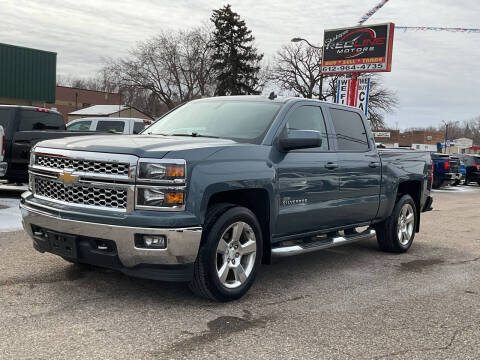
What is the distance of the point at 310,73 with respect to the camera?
5444 cm

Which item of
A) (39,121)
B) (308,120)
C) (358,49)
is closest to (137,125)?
(39,121)

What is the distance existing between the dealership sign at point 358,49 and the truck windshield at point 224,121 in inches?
949

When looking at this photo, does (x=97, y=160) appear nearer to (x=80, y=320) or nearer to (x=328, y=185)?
(x=80, y=320)

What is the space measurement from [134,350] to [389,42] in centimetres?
2738

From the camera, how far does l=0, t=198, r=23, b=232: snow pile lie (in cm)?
790

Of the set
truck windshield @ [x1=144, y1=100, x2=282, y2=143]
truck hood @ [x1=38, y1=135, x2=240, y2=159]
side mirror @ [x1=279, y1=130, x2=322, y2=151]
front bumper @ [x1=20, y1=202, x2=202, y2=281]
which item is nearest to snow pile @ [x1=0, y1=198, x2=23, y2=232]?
truck windshield @ [x1=144, y1=100, x2=282, y2=143]

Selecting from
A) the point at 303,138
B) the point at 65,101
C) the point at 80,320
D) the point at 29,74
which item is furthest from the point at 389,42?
the point at 65,101

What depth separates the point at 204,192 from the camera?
4.41 metres

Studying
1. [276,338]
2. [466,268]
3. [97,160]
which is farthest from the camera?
[466,268]

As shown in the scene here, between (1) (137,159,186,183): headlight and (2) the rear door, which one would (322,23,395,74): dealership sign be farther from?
(1) (137,159,186,183): headlight

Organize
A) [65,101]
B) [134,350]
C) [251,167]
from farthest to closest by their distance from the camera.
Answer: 1. [65,101]
2. [251,167]
3. [134,350]

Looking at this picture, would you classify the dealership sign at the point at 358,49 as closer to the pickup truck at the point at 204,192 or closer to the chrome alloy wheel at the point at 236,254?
the pickup truck at the point at 204,192

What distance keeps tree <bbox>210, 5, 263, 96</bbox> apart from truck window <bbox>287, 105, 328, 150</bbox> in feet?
153

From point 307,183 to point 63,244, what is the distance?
2.43 metres
